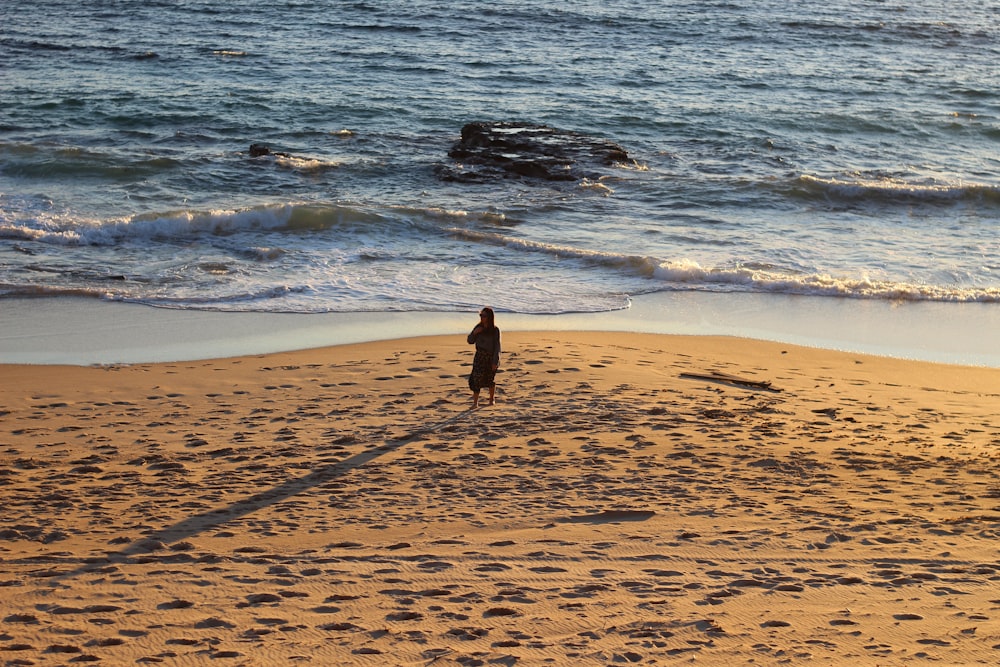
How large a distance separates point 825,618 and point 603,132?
779 inches

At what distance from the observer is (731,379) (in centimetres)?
1035

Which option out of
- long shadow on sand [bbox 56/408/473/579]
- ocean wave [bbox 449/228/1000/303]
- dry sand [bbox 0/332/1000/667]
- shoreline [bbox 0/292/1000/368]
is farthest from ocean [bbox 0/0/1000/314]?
long shadow on sand [bbox 56/408/473/579]

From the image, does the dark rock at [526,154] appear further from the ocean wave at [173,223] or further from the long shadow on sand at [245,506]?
the long shadow on sand at [245,506]

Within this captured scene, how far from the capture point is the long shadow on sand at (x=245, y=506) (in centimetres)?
637

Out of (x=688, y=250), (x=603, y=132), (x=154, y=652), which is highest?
(x=603, y=132)

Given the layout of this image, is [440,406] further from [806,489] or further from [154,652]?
[154,652]

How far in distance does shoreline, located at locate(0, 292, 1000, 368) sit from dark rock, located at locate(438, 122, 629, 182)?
7163 millimetres

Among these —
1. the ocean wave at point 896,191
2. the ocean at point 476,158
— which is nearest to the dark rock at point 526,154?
the ocean at point 476,158

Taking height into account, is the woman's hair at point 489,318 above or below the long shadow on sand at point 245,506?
above

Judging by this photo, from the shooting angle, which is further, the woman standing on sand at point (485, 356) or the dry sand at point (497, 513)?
the woman standing on sand at point (485, 356)

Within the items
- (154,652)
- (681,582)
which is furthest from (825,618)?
(154,652)

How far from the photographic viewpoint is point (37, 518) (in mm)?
6887

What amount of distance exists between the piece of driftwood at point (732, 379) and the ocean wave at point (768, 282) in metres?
Result: 3.70

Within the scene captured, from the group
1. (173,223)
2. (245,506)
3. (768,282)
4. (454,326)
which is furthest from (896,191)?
(245,506)
